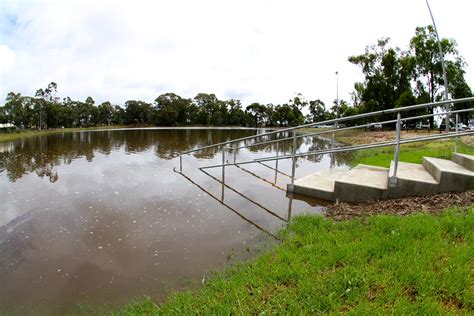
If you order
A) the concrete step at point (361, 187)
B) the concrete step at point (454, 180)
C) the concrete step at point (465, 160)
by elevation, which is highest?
the concrete step at point (465, 160)

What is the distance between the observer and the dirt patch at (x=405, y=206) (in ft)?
12.2

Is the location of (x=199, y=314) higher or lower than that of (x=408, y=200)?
lower

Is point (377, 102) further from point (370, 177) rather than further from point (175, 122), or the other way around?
point (175, 122)

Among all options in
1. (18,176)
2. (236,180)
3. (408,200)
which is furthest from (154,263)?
(18,176)

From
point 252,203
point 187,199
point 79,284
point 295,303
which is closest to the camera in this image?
point 295,303

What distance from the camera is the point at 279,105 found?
86.5m

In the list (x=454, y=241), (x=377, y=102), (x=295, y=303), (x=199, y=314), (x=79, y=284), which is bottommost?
(x=79, y=284)

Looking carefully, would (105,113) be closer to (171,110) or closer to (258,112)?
(171,110)

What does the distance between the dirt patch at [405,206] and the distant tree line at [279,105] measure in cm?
2966

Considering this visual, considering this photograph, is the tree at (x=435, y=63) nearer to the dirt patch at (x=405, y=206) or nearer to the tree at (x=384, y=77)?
the tree at (x=384, y=77)

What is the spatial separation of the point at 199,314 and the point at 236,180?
5568 mm

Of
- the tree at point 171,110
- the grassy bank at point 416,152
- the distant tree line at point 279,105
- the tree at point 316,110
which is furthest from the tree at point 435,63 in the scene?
the tree at point 171,110

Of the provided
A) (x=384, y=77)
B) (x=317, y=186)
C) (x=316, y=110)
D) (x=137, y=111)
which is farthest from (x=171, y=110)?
(x=317, y=186)

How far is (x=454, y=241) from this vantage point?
2.80 metres
